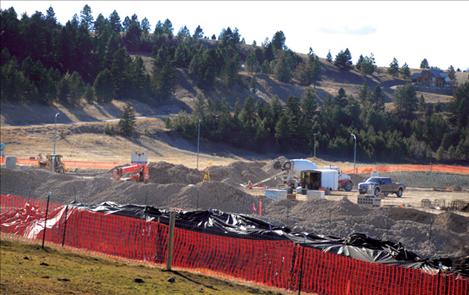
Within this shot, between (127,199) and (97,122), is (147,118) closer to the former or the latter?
→ (97,122)

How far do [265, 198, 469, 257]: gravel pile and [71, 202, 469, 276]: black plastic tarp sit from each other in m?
6.29

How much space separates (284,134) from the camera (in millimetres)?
94688

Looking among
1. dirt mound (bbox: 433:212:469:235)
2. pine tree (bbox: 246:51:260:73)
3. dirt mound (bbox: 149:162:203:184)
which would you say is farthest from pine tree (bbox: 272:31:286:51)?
dirt mound (bbox: 433:212:469:235)

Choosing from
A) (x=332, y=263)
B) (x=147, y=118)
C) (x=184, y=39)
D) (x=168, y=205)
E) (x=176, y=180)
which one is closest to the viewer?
(x=332, y=263)

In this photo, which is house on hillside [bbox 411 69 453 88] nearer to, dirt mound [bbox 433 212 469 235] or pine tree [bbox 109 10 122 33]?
pine tree [bbox 109 10 122 33]

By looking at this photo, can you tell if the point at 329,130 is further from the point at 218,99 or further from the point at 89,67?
the point at 89,67

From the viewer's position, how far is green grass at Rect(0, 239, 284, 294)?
14558 millimetres

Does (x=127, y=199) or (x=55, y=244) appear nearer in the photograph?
(x=55, y=244)

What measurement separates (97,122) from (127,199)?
2207 inches

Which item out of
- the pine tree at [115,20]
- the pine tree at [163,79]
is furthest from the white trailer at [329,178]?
the pine tree at [115,20]

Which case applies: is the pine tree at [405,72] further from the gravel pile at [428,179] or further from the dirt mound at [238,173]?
the dirt mound at [238,173]

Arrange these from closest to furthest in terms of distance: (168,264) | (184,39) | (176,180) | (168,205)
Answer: (168,264) → (168,205) → (176,180) → (184,39)

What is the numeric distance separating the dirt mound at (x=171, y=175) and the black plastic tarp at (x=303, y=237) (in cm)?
2773

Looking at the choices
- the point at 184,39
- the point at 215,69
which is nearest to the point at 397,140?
the point at 215,69
